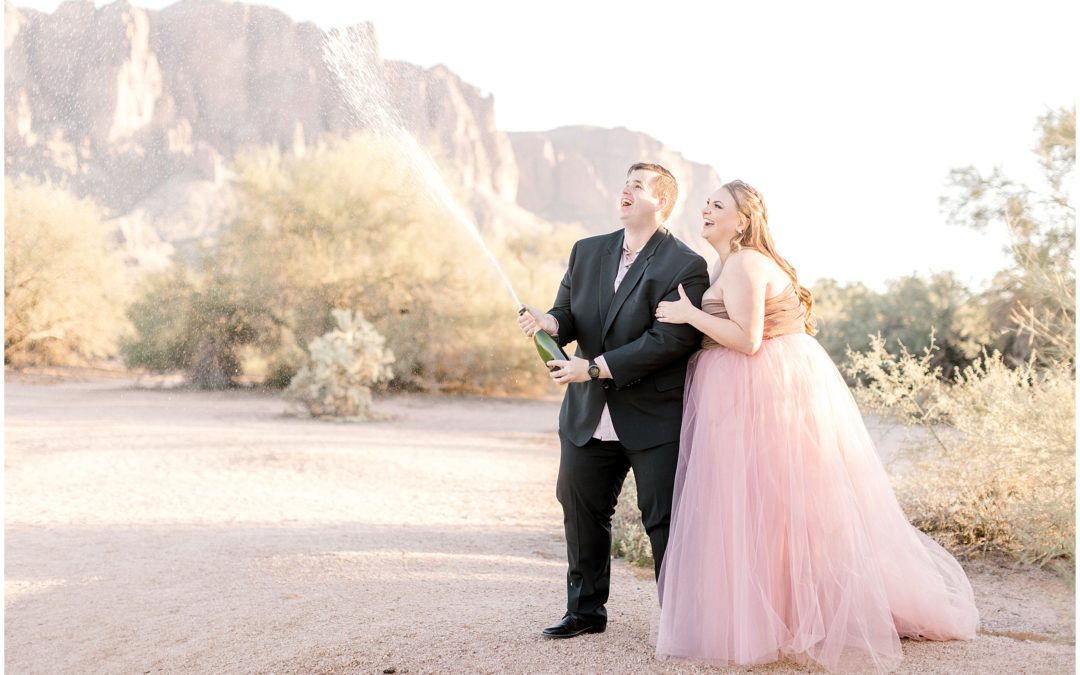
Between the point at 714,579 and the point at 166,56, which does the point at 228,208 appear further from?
the point at 166,56

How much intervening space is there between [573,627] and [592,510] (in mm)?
475

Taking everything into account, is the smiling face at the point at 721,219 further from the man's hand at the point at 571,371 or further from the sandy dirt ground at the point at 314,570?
the sandy dirt ground at the point at 314,570

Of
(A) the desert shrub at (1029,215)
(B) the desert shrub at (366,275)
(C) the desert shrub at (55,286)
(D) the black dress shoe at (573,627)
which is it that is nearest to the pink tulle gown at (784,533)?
(D) the black dress shoe at (573,627)

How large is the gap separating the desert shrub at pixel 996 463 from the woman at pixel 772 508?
57.8 inches

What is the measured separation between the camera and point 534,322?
3.71 meters

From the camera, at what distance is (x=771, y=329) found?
3.72 metres

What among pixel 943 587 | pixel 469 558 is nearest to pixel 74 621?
pixel 469 558

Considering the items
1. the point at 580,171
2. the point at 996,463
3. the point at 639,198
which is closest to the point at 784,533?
the point at 639,198

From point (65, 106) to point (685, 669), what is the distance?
243 ft

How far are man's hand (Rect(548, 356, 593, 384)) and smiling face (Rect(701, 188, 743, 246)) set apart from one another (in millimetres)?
707

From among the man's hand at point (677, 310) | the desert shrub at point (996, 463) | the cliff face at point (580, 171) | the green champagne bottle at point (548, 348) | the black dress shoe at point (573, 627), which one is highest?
the cliff face at point (580, 171)

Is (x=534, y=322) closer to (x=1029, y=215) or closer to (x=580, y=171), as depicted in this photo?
(x=1029, y=215)

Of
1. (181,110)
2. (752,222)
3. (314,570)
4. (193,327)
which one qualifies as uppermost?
(181,110)

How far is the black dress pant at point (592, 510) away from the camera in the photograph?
374cm
